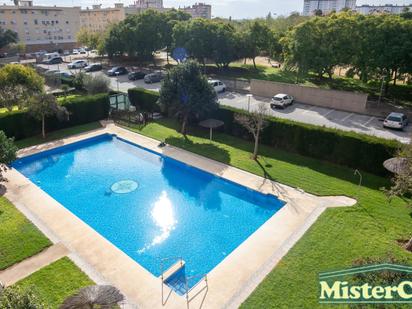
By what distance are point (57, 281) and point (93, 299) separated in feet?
12.2

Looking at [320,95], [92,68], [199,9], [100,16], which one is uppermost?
[199,9]

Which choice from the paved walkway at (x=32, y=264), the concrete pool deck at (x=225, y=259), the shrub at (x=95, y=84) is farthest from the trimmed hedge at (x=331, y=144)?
the paved walkway at (x=32, y=264)

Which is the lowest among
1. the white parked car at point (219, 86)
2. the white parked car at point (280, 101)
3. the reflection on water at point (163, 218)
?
the reflection on water at point (163, 218)

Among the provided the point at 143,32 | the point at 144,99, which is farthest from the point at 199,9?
the point at 144,99

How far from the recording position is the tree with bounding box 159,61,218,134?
77.8ft

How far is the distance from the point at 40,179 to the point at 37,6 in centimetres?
7705

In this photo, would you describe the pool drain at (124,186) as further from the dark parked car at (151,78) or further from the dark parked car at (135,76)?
the dark parked car at (135,76)

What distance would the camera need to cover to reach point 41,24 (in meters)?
80.7

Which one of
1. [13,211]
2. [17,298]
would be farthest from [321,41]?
[17,298]

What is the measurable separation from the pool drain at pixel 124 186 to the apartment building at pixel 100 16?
9924 cm

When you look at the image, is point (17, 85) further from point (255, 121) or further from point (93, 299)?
point (93, 299)

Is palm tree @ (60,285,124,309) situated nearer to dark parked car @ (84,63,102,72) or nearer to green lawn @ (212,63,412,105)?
green lawn @ (212,63,412,105)

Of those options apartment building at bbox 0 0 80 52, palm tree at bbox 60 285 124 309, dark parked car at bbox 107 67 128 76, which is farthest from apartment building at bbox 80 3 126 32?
palm tree at bbox 60 285 124 309

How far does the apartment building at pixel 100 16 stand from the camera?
107m
